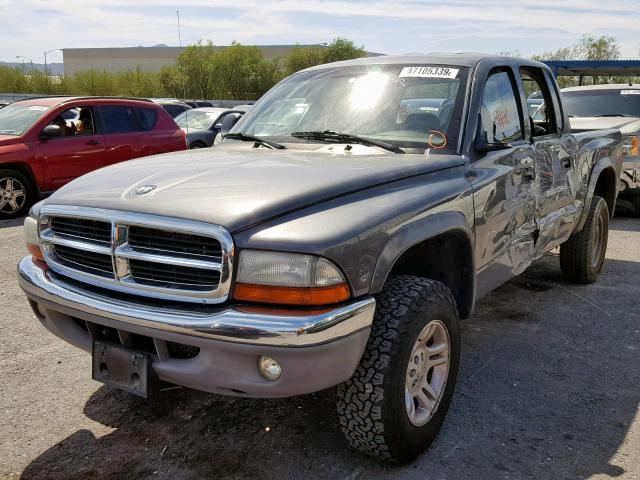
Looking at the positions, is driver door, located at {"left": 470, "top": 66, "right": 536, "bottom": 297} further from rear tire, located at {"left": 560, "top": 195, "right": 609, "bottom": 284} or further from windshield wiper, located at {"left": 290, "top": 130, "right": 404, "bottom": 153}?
rear tire, located at {"left": 560, "top": 195, "right": 609, "bottom": 284}

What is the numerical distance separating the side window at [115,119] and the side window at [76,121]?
0.22 meters

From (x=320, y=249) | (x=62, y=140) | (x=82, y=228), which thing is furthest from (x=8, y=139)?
(x=320, y=249)

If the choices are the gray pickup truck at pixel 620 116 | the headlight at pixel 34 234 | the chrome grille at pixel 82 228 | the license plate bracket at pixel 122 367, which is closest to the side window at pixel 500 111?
the chrome grille at pixel 82 228

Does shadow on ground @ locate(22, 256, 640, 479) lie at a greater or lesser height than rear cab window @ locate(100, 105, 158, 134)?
lesser

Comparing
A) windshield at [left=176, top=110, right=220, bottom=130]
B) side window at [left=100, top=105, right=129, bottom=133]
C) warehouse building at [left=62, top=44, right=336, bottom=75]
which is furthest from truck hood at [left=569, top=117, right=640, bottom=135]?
warehouse building at [left=62, top=44, right=336, bottom=75]

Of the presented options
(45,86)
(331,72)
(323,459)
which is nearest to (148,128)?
(331,72)

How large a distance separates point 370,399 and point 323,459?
0.50 metres

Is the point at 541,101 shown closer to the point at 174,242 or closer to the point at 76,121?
the point at 174,242

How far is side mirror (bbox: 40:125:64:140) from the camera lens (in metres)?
8.99

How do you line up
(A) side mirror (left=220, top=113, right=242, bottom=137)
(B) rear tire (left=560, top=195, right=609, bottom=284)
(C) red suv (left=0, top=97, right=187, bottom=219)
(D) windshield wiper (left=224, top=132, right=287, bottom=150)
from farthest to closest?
(C) red suv (left=0, top=97, right=187, bottom=219) → (B) rear tire (left=560, top=195, right=609, bottom=284) → (A) side mirror (left=220, top=113, right=242, bottom=137) → (D) windshield wiper (left=224, top=132, right=287, bottom=150)

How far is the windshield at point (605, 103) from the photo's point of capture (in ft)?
30.9

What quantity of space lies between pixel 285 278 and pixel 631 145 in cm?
741

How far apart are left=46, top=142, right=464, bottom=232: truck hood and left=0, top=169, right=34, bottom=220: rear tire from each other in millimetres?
6258

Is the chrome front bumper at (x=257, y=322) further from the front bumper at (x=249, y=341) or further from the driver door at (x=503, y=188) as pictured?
the driver door at (x=503, y=188)
